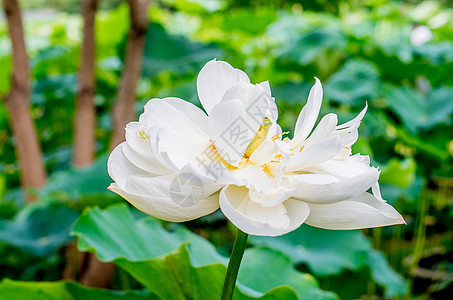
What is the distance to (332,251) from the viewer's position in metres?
1.05

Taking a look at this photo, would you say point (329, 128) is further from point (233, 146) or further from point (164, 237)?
point (164, 237)

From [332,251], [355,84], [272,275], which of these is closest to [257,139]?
[272,275]

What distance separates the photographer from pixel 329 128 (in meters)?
0.34

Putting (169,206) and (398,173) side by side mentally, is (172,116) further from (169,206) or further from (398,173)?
(398,173)

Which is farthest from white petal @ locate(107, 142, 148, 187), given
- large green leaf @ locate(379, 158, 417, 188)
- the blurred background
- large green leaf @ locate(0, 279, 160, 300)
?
large green leaf @ locate(379, 158, 417, 188)

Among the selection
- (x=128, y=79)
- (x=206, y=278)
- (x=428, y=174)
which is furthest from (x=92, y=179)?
(x=428, y=174)

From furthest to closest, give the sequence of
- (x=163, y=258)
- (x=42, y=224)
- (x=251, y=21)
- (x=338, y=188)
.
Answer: (x=251, y=21), (x=42, y=224), (x=163, y=258), (x=338, y=188)

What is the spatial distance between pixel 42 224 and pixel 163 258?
2.15 ft

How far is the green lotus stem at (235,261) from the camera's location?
336mm

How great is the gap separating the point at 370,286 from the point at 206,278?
86 centimetres

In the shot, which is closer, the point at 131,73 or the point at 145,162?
the point at 145,162

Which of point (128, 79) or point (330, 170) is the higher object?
point (330, 170)

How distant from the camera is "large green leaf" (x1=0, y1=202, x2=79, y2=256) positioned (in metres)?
0.99

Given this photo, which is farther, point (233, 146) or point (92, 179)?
point (92, 179)
